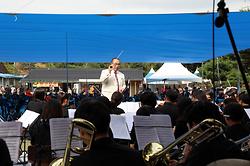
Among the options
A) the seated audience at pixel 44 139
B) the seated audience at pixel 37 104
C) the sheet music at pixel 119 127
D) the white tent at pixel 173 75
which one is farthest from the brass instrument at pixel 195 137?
the white tent at pixel 173 75

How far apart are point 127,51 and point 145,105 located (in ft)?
23.9

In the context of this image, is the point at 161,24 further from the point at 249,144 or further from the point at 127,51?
the point at 249,144

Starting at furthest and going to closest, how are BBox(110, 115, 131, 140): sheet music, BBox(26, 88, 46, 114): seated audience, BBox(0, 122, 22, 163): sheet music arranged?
1. BBox(26, 88, 46, 114): seated audience
2. BBox(110, 115, 131, 140): sheet music
3. BBox(0, 122, 22, 163): sheet music

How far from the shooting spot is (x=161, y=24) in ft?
36.3

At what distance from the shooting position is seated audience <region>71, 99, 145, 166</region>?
2812 mm

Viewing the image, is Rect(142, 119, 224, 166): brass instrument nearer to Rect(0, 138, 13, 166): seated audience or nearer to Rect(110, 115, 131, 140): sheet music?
Rect(0, 138, 13, 166): seated audience

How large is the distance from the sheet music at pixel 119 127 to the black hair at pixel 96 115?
9.72 feet

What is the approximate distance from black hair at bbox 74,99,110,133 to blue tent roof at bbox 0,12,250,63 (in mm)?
7342

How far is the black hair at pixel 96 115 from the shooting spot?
9.72ft

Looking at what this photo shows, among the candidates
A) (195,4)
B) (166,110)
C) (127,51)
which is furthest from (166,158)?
(127,51)

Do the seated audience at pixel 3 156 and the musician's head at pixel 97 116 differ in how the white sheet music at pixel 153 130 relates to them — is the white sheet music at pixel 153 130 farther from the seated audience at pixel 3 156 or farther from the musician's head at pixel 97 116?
the musician's head at pixel 97 116

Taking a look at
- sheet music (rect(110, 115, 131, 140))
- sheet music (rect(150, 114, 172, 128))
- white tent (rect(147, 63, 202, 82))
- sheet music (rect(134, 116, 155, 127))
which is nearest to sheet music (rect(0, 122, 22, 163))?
sheet music (rect(110, 115, 131, 140))

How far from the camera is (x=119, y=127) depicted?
606cm

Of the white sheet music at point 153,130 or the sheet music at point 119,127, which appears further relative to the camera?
the sheet music at point 119,127
